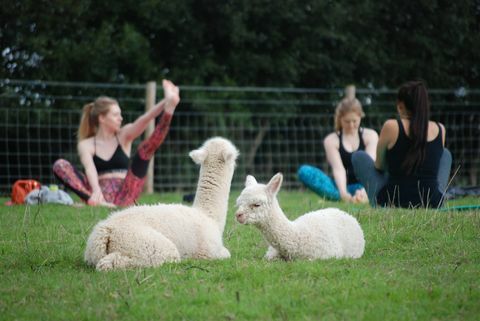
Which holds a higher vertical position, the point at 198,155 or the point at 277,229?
the point at 198,155

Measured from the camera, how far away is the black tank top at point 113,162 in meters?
9.64

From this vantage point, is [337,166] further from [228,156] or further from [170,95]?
[228,156]

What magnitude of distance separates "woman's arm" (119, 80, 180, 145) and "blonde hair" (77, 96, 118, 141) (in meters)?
0.36

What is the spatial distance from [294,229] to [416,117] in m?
2.82

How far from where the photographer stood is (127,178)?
9352mm

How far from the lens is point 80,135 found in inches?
389

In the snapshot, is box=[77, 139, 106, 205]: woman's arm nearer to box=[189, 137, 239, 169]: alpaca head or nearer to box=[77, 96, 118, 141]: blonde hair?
box=[77, 96, 118, 141]: blonde hair

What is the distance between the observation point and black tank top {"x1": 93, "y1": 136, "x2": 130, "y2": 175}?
31.6 ft

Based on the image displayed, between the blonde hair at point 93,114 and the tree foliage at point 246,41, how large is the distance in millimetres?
6208

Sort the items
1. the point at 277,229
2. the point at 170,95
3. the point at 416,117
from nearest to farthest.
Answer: the point at 277,229 < the point at 416,117 < the point at 170,95

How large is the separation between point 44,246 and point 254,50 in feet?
43.2

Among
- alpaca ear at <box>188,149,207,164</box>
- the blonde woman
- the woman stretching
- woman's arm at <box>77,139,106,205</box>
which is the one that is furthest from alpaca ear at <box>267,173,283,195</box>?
the blonde woman

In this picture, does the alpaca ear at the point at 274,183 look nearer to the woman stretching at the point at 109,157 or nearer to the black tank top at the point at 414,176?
the black tank top at the point at 414,176

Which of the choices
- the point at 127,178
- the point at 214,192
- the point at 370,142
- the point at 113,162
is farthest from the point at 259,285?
the point at 370,142
